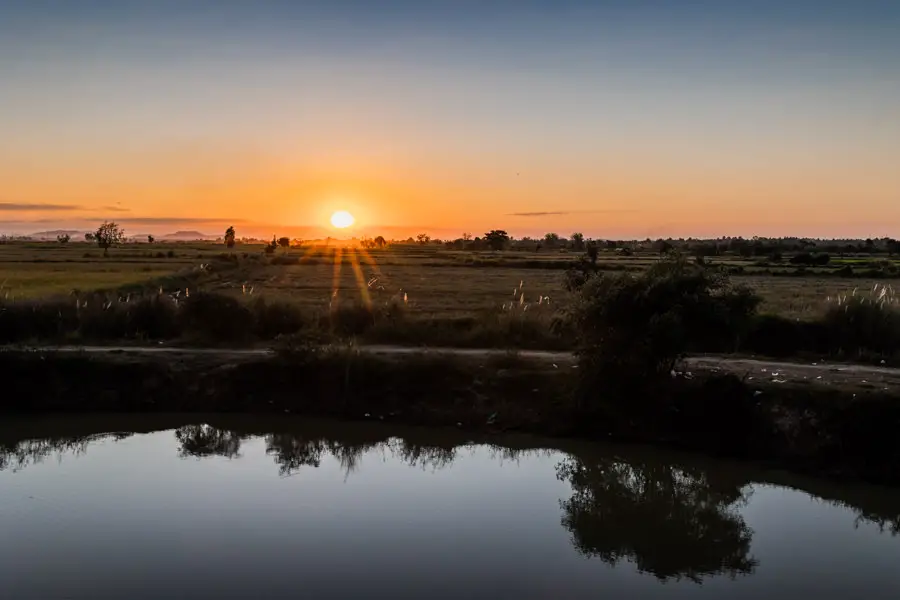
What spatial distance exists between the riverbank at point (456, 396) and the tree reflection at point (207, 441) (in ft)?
3.82

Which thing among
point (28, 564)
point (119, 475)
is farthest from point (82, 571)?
point (119, 475)

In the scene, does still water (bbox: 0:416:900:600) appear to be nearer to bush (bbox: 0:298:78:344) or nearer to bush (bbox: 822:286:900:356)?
bush (bbox: 0:298:78:344)

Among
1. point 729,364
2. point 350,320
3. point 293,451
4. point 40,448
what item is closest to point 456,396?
point 293,451

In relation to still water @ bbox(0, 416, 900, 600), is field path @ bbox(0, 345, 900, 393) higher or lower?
higher

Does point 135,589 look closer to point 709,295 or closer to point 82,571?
point 82,571

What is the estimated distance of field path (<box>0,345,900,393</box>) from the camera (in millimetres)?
15617

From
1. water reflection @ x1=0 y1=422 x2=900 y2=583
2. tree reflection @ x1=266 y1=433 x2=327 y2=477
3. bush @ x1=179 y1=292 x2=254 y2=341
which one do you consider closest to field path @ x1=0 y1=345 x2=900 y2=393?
bush @ x1=179 y1=292 x2=254 y2=341

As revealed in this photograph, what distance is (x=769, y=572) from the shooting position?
32.2 ft

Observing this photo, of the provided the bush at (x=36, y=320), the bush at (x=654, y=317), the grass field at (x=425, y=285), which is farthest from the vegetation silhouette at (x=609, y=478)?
the grass field at (x=425, y=285)

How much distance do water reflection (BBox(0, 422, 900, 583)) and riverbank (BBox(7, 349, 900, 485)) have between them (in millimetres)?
779

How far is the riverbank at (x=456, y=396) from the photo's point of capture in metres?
14.8

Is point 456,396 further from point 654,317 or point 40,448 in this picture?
point 40,448

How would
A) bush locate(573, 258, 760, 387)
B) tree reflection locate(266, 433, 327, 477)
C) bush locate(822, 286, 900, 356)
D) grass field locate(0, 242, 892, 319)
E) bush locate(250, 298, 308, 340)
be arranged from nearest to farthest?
tree reflection locate(266, 433, 327, 477) < bush locate(573, 258, 760, 387) < bush locate(822, 286, 900, 356) < bush locate(250, 298, 308, 340) < grass field locate(0, 242, 892, 319)

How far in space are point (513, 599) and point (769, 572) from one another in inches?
140
